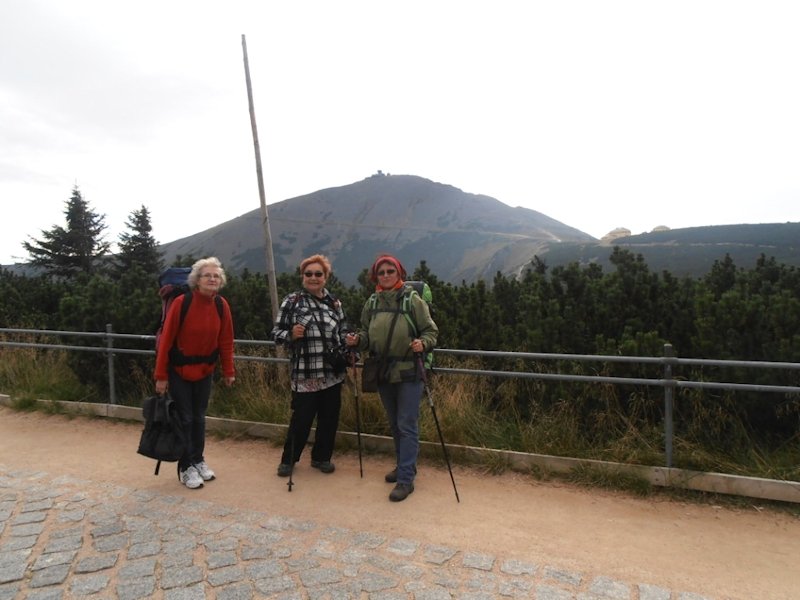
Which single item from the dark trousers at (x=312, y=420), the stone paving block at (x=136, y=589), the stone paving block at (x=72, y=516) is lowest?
the stone paving block at (x=136, y=589)

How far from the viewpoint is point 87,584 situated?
2.90m

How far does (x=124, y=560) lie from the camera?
313 centimetres

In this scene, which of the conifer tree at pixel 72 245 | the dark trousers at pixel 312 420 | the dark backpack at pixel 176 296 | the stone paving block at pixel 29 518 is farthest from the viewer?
the conifer tree at pixel 72 245

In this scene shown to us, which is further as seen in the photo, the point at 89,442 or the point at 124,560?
the point at 89,442

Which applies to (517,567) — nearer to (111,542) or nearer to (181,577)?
(181,577)

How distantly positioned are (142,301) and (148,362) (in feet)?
2.66

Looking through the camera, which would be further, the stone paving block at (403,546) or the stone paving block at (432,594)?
the stone paving block at (403,546)

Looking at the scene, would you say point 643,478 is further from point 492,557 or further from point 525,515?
point 492,557

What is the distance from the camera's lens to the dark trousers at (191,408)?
4172mm

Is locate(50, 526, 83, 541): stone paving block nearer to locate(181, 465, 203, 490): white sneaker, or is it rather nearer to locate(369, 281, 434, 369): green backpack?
locate(181, 465, 203, 490): white sneaker

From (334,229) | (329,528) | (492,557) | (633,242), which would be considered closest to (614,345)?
(492,557)

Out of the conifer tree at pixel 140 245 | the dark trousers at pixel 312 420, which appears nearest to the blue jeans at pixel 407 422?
the dark trousers at pixel 312 420

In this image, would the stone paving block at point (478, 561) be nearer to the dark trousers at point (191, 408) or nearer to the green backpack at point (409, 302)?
the green backpack at point (409, 302)

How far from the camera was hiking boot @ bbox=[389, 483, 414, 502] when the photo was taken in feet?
12.7
